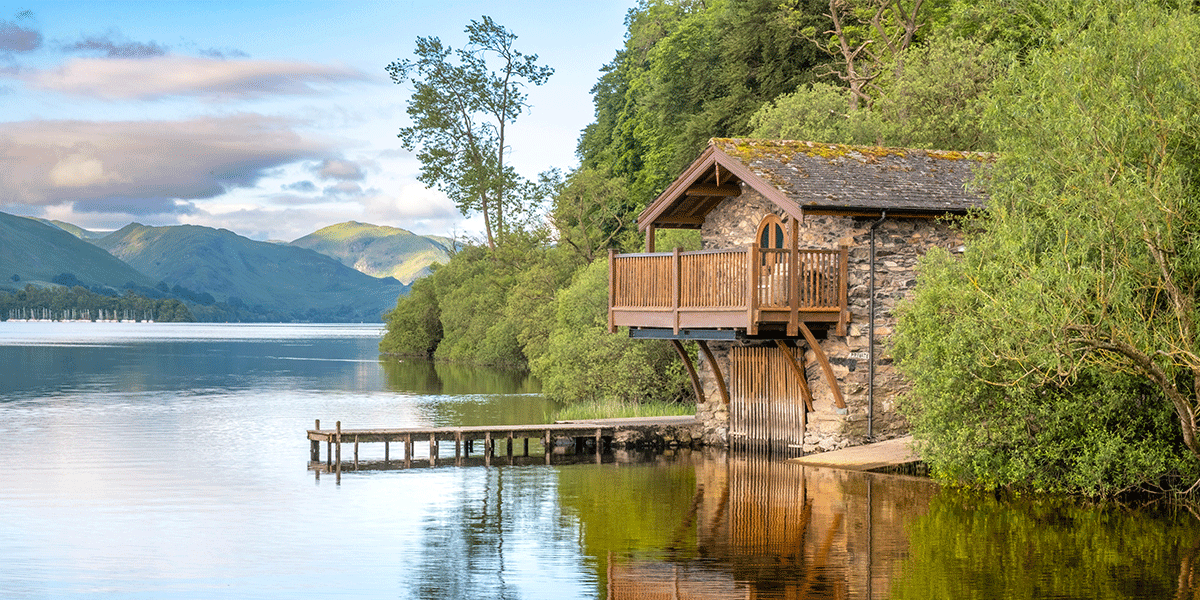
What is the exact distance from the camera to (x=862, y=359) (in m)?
24.0

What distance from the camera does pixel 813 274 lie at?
77.9ft

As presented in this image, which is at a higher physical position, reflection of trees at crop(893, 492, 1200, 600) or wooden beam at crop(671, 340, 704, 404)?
wooden beam at crop(671, 340, 704, 404)

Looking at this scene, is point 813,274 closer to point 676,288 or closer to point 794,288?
point 794,288

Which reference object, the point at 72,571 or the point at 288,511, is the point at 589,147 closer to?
the point at 288,511

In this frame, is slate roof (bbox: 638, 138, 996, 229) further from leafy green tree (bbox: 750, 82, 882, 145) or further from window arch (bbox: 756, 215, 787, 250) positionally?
leafy green tree (bbox: 750, 82, 882, 145)

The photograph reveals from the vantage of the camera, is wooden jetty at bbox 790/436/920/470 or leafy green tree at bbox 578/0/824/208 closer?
wooden jetty at bbox 790/436/920/470

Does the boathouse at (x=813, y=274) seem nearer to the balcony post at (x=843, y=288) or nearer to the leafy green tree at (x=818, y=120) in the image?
→ the balcony post at (x=843, y=288)

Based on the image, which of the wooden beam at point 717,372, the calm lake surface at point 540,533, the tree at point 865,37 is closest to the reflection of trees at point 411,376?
the tree at point 865,37

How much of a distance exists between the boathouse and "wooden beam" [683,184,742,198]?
9cm

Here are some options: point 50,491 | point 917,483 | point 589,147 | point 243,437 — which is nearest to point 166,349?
point 589,147

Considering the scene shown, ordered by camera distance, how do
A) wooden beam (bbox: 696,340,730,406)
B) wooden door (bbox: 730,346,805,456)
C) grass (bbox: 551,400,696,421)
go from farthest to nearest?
grass (bbox: 551,400,696,421) < wooden beam (bbox: 696,340,730,406) < wooden door (bbox: 730,346,805,456)

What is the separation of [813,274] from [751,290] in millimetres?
1675

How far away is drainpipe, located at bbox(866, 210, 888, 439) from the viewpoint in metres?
23.7

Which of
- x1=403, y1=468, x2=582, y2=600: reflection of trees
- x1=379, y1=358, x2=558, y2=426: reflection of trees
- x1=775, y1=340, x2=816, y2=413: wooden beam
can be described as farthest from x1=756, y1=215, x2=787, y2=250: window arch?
x1=379, y1=358, x2=558, y2=426: reflection of trees
